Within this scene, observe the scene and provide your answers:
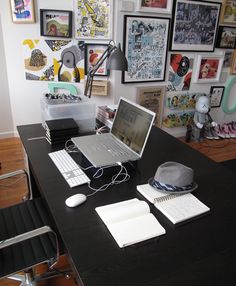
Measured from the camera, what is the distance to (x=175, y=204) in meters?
1.08

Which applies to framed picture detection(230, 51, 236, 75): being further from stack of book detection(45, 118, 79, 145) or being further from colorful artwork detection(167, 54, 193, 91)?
stack of book detection(45, 118, 79, 145)

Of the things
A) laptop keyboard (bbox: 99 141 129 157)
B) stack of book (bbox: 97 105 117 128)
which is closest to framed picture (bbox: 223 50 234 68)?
stack of book (bbox: 97 105 117 128)

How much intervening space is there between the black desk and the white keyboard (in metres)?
0.03

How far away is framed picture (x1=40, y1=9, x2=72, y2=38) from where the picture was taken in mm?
2762

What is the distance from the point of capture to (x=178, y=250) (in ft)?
2.87

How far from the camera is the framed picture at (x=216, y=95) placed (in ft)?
12.2

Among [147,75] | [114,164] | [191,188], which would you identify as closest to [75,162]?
[114,164]

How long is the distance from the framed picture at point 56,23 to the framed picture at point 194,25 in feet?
3.96

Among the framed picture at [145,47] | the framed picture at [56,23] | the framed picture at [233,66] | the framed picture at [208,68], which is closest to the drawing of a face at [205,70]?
the framed picture at [208,68]

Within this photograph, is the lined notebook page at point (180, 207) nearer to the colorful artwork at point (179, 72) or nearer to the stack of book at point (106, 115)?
the stack of book at point (106, 115)

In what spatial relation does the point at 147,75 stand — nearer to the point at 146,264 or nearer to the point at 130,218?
the point at 130,218

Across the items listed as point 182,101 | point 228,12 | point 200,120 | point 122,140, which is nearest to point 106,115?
point 122,140

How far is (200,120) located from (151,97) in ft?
2.64

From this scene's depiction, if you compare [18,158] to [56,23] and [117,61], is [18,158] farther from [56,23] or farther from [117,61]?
[117,61]
